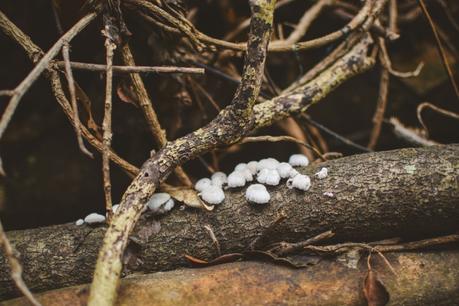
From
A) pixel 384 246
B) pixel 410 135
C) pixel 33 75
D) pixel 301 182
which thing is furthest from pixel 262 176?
pixel 410 135

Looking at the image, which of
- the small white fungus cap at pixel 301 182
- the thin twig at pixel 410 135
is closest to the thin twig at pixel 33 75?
the small white fungus cap at pixel 301 182

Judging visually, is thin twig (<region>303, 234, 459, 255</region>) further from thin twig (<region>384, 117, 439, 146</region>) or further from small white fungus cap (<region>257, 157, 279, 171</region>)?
thin twig (<region>384, 117, 439, 146</region>)

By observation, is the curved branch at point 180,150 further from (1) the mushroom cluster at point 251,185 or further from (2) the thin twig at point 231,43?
(2) the thin twig at point 231,43

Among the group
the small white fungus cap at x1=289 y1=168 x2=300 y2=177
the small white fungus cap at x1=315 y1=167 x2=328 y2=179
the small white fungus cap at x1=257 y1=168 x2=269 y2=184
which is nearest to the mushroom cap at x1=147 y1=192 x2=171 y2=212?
the small white fungus cap at x1=257 y1=168 x2=269 y2=184

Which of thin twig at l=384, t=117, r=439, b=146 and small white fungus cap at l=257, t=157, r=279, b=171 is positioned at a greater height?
small white fungus cap at l=257, t=157, r=279, b=171

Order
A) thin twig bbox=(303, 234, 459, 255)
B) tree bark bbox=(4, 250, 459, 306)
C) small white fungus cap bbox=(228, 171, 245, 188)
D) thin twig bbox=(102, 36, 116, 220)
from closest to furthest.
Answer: thin twig bbox=(102, 36, 116, 220) → tree bark bbox=(4, 250, 459, 306) → thin twig bbox=(303, 234, 459, 255) → small white fungus cap bbox=(228, 171, 245, 188)

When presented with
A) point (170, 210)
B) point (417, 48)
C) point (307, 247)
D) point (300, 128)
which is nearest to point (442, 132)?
point (417, 48)
